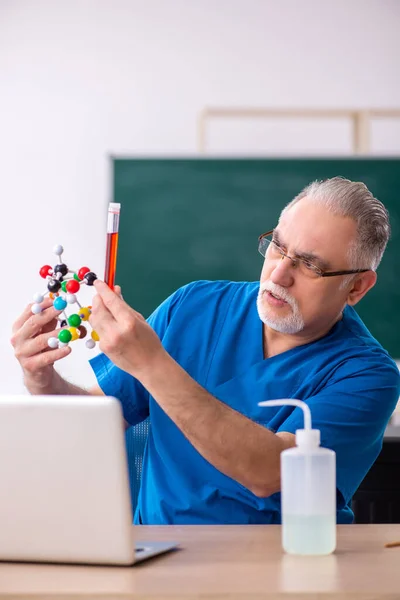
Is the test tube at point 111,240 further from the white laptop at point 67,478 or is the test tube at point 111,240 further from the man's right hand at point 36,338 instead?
the white laptop at point 67,478

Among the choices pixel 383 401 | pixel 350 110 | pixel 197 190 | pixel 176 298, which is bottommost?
pixel 383 401

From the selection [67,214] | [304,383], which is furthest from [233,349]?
[67,214]

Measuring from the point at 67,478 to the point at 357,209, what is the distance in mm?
889

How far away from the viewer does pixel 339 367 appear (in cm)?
157

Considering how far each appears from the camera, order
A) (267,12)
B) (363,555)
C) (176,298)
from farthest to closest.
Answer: (267,12)
(176,298)
(363,555)

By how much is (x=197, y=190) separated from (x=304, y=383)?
8.00 ft

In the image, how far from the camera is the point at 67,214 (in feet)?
13.6

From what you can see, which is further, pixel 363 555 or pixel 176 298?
pixel 176 298

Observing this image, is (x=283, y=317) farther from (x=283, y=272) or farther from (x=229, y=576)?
(x=229, y=576)

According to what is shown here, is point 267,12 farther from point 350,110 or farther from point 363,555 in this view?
point 363,555

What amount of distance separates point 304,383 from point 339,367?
70 mm

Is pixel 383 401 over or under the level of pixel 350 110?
under

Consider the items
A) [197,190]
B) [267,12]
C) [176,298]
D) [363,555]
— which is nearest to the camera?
[363,555]

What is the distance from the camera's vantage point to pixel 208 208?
12.9ft
